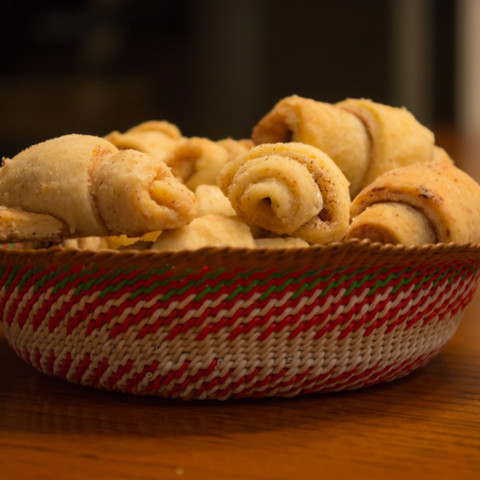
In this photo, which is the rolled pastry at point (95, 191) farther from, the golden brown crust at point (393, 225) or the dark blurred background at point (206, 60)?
the dark blurred background at point (206, 60)

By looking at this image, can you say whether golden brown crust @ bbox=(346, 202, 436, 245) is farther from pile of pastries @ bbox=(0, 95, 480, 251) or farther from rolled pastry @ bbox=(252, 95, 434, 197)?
rolled pastry @ bbox=(252, 95, 434, 197)

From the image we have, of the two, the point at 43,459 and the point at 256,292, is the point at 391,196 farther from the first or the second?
the point at 43,459

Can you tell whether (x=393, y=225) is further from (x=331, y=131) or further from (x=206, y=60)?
(x=206, y=60)

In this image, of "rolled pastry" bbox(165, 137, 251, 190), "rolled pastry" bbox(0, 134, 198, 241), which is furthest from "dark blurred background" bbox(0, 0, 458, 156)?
"rolled pastry" bbox(0, 134, 198, 241)

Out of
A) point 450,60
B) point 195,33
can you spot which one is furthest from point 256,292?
point 450,60

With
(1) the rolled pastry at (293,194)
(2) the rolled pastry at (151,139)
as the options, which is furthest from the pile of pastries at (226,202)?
(2) the rolled pastry at (151,139)

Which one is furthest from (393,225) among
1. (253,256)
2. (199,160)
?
(199,160)

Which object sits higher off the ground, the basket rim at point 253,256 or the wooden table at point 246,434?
the basket rim at point 253,256
